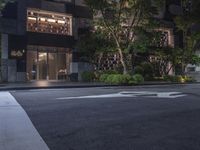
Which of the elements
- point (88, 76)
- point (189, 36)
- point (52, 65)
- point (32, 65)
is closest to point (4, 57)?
point (32, 65)

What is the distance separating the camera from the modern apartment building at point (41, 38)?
3600 cm

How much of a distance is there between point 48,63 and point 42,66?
0.75 meters

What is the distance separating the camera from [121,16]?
36.1 metres

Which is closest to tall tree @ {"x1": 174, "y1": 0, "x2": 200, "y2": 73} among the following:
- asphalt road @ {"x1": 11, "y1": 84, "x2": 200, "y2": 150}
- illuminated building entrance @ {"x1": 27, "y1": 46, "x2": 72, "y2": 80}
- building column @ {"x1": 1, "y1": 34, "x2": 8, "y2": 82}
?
illuminated building entrance @ {"x1": 27, "y1": 46, "x2": 72, "y2": 80}

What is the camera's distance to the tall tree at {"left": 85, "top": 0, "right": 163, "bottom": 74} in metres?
34.7

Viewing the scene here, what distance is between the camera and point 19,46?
120 ft

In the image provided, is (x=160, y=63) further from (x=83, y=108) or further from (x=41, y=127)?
(x=41, y=127)

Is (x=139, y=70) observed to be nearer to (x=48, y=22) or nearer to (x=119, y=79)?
(x=119, y=79)

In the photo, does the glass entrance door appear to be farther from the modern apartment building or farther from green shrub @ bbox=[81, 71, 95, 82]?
green shrub @ bbox=[81, 71, 95, 82]

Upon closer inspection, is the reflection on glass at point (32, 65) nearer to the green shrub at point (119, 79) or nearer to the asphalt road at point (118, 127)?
the green shrub at point (119, 79)

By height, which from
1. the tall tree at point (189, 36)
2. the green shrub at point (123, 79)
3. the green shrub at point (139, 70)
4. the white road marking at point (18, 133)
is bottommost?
the white road marking at point (18, 133)

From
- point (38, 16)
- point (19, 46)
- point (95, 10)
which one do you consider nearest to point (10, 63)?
point (19, 46)

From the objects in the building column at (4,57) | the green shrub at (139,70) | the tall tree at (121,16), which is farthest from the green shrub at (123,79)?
the building column at (4,57)

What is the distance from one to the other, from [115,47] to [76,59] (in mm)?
5189
